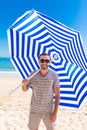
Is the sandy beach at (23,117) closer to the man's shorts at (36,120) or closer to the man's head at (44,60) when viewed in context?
the man's shorts at (36,120)

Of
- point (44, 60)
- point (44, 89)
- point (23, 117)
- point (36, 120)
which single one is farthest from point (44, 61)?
point (23, 117)

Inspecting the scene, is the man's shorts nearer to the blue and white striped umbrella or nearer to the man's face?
the blue and white striped umbrella

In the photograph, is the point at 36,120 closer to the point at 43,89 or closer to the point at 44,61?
the point at 43,89

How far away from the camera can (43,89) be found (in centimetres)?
495

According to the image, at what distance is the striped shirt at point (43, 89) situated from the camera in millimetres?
4953

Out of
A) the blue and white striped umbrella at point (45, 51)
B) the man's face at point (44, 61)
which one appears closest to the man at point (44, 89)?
the man's face at point (44, 61)

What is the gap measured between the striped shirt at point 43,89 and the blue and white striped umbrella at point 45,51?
0.36 meters

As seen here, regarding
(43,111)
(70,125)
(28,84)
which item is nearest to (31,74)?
(28,84)

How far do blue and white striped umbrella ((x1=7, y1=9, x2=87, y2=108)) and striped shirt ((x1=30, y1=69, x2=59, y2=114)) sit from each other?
360 mm

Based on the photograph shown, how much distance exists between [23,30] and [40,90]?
40.0 inches

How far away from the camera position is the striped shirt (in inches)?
195

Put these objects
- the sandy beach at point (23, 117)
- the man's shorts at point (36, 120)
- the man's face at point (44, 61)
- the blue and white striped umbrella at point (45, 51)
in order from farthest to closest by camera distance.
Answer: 1. the sandy beach at point (23, 117)
2. the blue and white striped umbrella at point (45, 51)
3. the man's shorts at point (36, 120)
4. the man's face at point (44, 61)

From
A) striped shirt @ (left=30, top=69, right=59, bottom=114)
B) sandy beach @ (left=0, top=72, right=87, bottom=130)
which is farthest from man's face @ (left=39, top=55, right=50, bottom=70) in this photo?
sandy beach @ (left=0, top=72, right=87, bottom=130)

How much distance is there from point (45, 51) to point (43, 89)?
0.62 m
